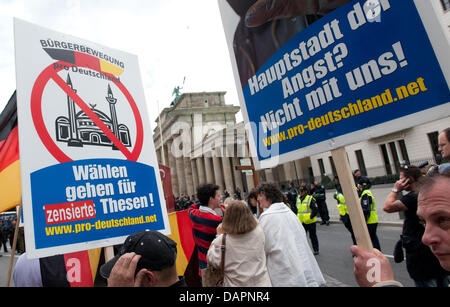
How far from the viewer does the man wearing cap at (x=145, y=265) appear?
57.9 inches

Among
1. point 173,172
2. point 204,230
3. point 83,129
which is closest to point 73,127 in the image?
point 83,129

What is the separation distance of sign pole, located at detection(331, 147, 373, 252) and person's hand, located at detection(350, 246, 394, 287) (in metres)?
0.06

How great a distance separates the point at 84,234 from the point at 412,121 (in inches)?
88.7

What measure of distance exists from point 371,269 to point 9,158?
3501 millimetres

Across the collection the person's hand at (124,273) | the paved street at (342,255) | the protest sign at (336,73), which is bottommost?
the paved street at (342,255)

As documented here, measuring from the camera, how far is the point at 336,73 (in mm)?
1550

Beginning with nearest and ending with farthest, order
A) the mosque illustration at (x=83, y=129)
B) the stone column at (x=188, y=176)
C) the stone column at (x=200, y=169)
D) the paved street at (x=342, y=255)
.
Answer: the mosque illustration at (x=83, y=129)
the paved street at (x=342, y=255)
the stone column at (x=200, y=169)
the stone column at (x=188, y=176)

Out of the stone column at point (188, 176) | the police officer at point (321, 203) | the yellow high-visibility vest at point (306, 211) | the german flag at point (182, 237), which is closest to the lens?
the german flag at point (182, 237)

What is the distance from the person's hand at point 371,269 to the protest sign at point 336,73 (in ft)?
1.89

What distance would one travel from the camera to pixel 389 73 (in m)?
1.35

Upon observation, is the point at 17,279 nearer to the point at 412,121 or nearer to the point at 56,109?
the point at 56,109

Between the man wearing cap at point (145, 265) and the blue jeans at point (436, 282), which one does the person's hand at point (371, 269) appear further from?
the blue jeans at point (436, 282)

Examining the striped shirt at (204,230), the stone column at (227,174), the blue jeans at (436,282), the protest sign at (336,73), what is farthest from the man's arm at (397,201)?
the stone column at (227,174)

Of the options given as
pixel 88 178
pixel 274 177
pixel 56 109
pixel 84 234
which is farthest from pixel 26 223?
pixel 274 177
